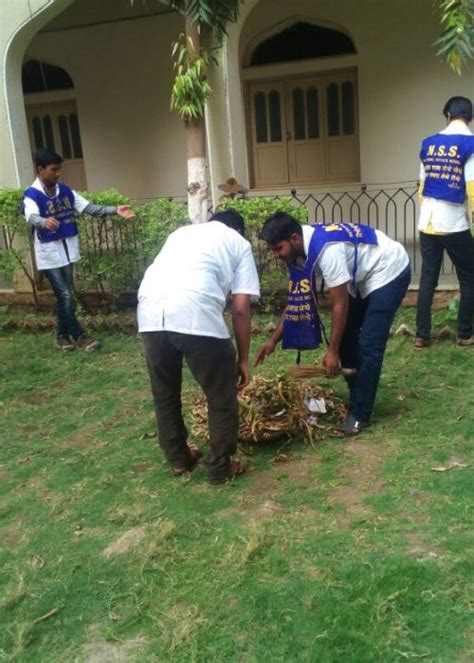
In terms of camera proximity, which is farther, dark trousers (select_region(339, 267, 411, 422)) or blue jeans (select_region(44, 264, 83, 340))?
blue jeans (select_region(44, 264, 83, 340))

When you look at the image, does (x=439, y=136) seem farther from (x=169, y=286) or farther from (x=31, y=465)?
(x=31, y=465)

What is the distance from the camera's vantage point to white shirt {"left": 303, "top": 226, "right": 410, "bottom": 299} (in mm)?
3430

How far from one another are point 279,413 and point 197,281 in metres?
1.11

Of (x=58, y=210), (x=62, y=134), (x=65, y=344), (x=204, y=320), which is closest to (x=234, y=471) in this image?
(x=204, y=320)

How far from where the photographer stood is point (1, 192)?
6.85 m

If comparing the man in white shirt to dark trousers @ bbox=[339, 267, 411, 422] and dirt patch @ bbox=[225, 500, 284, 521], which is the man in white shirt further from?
dark trousers @ bbox=[339, 267, 411, 422]

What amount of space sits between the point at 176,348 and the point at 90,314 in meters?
4.09

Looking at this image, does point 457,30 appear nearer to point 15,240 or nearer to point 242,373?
point 242,373

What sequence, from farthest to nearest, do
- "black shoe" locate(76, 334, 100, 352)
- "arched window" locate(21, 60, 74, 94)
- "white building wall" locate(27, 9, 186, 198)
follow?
"arched window" locate(21, 60, 74, 94) < "white building wall" locate(27, 9, 186, 198) < "black shoe" locate(76, 334, 100, 352)

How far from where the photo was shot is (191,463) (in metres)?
3.58

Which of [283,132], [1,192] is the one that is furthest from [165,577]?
[283,132]

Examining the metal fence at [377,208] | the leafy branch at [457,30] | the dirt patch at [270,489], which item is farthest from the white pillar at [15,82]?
the dirt patch at [270,489]

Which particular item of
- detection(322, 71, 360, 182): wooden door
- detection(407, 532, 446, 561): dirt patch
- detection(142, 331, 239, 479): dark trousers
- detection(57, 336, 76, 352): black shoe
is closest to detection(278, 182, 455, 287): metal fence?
detection(322, 71, 360, 182): wooden door

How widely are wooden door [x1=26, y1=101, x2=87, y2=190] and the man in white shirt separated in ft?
26.7
